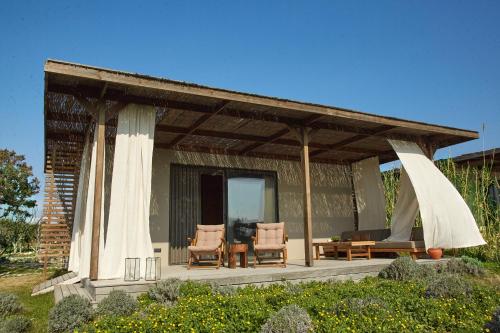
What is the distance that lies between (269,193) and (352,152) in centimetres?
233

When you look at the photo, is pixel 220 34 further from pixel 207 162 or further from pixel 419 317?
pixel 419 317

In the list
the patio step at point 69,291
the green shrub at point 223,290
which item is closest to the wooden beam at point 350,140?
the green shrub at point 223,290

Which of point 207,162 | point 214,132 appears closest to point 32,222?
point 207,162

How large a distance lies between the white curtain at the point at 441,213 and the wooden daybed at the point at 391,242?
32 centimetres

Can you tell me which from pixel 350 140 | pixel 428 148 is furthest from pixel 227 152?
pixel 428 148

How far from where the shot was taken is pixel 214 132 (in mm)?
7863

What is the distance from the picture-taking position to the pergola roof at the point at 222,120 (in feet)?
17.5

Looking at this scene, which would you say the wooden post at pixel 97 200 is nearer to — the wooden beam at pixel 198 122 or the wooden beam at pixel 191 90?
the wooden beam at pixel 191 90

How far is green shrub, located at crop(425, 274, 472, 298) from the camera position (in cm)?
470

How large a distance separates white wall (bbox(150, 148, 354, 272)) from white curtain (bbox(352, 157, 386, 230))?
40 centimetres

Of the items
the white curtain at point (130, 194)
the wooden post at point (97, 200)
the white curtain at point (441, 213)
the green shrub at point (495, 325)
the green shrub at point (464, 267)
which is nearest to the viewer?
the green shrub at point (495, 325)

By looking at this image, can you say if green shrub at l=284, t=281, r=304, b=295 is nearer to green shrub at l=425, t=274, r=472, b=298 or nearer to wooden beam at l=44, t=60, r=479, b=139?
green shrub at l=425, t=274, r=472, b=298

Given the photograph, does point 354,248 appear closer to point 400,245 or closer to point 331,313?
point 400,245

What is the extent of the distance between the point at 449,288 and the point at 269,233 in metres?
3.45
